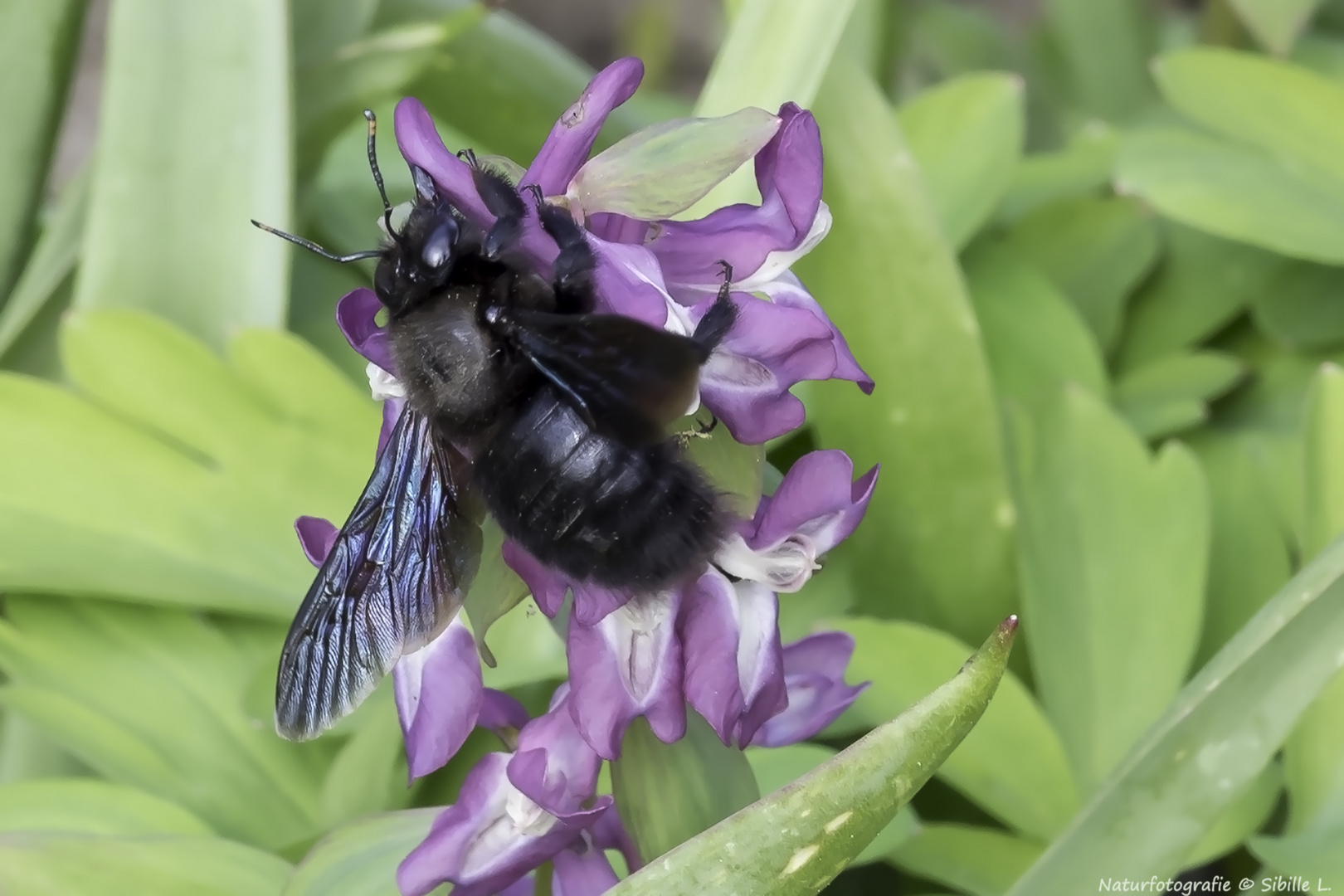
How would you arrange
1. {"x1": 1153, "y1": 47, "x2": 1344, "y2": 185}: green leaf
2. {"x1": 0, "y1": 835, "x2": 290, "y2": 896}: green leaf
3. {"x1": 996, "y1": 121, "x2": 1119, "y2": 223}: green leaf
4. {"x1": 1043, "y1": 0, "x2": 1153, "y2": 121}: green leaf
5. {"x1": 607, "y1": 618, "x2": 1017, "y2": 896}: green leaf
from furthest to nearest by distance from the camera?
{"x1": 1043, "y1": 0, "x2": 1153, "y2": 121}: green leaf < {"x1": 996, "y1": 121, "x2": 1119, "y2": 223}: green leaf < {"x1": 1153, "y1": 47, "x2": 1344, "y2": 185}: green leaf < {"x1": 0, "y1": 835, "x2": 290, "y2": 896}: green leaf < {"x1": 607, "y1": 618, "x2": 1017, "y2": 896}: green leaf

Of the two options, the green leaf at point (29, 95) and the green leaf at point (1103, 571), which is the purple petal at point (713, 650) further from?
the green leaf at point (29, 95)

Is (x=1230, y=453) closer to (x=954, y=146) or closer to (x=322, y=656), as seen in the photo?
(x=954, y=146)

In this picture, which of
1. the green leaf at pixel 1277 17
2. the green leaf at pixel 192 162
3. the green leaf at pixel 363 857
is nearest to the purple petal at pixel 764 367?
the green leaf at pixel 363 857

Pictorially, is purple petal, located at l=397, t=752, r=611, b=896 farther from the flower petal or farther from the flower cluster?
the flower petal

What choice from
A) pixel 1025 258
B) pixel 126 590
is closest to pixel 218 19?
pixel 126 590

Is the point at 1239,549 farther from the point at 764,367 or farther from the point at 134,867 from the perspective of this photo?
the point at 134,867

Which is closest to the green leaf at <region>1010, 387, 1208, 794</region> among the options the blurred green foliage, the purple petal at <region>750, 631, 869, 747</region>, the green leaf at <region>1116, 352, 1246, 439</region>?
the blurred green foliage

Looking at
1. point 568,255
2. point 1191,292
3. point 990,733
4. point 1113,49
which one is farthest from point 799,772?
point 1113,49
